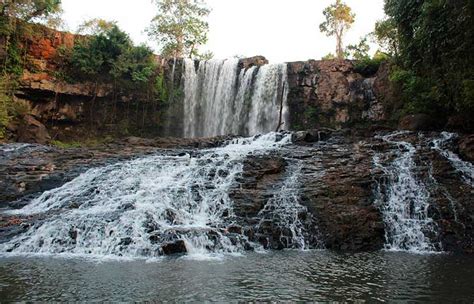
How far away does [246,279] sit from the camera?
19.7 ft

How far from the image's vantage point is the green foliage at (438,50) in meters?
12.7

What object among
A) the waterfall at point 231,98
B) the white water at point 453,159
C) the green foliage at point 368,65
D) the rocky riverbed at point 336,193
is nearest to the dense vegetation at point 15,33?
the rocky riverbed at point 336,193

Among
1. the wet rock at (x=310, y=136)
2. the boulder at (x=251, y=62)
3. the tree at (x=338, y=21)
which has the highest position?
the tree at (x=338, y=21)

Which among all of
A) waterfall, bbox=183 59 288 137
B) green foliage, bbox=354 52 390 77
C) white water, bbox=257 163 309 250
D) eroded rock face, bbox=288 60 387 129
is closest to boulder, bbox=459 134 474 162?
white water, bbox=257 163 309 250

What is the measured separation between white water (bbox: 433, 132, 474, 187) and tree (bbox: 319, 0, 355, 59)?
26.2m

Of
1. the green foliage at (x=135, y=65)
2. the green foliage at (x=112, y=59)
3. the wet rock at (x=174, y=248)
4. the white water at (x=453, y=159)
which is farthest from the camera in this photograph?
the green foliage at (x=135, y=65)

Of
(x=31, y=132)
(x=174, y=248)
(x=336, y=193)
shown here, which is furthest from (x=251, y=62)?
(x=174, y=248)

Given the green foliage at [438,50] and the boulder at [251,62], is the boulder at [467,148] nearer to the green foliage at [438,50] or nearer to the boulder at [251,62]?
the green foliage at [438,50]

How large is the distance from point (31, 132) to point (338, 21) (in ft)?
97.2

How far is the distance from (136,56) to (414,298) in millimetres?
26365

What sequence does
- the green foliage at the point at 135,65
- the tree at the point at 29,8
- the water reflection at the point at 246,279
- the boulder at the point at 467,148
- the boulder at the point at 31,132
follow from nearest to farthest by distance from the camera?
the water reflection at the point at 246,279
the boulder at the point at 467,148
the boulder at the point at 31,132
the tree at the point at 29,8
the green foliage at the point at 135,65

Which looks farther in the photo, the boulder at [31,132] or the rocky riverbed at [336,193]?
the boulder at [31,132]

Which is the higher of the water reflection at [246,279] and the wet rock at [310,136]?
the wet rock at [310,136]

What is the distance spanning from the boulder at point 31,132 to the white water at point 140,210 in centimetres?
1085
